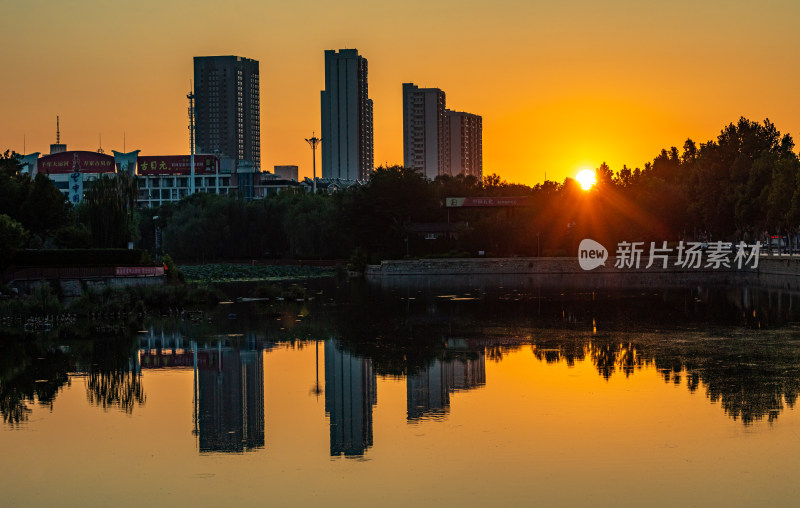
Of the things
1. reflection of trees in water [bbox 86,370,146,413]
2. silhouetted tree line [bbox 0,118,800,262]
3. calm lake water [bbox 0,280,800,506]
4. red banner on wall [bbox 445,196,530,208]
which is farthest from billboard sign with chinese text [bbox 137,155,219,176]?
reflection of trees in water [bbox 86,370,146,413]

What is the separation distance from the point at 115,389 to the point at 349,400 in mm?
5922

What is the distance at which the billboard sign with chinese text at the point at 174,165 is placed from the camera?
18888 cm

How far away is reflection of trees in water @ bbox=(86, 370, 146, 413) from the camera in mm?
21984

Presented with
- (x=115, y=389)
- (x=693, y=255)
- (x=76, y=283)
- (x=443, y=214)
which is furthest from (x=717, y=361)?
(x=443, y=214)

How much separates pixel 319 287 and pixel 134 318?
27472mm

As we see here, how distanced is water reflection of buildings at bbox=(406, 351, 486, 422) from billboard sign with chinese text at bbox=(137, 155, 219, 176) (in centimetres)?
16579

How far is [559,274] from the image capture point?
81.4m

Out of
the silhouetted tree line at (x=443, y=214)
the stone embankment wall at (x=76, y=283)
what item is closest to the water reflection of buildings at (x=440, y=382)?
the stone embankment wall at (x=76, y=283)

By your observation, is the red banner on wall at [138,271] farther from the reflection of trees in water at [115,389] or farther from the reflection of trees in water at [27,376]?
the reflection of trees in water at [115,389]

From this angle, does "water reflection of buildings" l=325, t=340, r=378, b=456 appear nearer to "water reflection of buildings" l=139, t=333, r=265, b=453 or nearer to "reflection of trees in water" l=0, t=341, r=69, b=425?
"water reflection of buildings" l=139, t=333, r=265, b=453

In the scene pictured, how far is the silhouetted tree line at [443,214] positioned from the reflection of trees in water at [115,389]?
126 feet

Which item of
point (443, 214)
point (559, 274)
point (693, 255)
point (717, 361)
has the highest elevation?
point (443, 214)

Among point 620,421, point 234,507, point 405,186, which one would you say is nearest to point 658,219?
point 405,186

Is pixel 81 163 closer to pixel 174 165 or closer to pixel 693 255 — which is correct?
pixel 174 165
